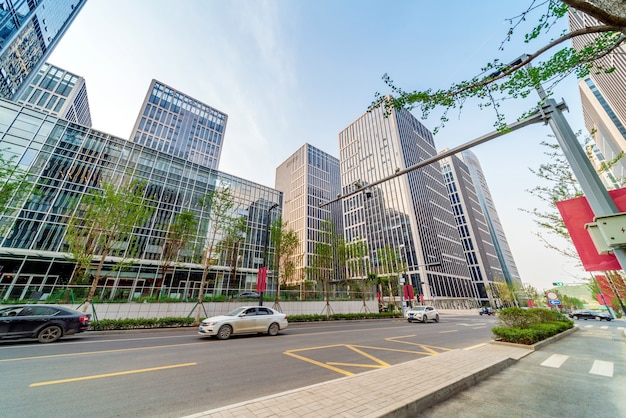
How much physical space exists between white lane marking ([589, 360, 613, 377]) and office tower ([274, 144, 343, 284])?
5801 centimetres

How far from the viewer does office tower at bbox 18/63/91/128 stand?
53344 mm

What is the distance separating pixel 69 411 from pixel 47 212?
3694 cm

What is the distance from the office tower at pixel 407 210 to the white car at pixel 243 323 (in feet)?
139

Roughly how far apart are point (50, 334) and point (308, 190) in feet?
212

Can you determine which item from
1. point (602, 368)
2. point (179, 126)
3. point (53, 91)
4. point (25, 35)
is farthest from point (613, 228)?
point (53, 91)

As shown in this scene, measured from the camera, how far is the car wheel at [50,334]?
359 inches

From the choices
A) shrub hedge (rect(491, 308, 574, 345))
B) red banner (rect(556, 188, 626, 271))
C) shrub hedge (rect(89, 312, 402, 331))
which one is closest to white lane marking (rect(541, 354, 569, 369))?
shrub hedge (rect(491, 308, 574, 345))

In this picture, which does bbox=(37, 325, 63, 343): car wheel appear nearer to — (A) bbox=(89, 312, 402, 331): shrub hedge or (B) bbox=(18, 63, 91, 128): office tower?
(A) bbox=(89, 312, 402, 331): shrub hedge

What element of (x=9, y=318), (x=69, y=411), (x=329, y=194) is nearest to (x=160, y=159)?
(x=9, y=318)

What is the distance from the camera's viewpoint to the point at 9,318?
873 centimetres

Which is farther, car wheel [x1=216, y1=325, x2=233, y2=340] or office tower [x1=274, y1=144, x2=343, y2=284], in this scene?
office tower [x1=274, y1=144, x2=343, y2=284]

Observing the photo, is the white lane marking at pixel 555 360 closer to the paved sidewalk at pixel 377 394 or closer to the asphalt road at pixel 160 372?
the paved sidewalk at pixel 377 394

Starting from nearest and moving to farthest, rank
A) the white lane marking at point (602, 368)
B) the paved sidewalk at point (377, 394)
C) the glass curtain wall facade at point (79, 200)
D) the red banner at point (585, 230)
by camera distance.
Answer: the red banner at point (585, 230) < the paved sidewalk at point (377, 394) < the white lane marking at point (602, 368) < the glass curtain wall facade at point (79, 200)

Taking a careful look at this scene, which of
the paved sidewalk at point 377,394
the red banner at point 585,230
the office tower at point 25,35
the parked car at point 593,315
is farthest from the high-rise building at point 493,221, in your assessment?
the office tower at point 25,35
